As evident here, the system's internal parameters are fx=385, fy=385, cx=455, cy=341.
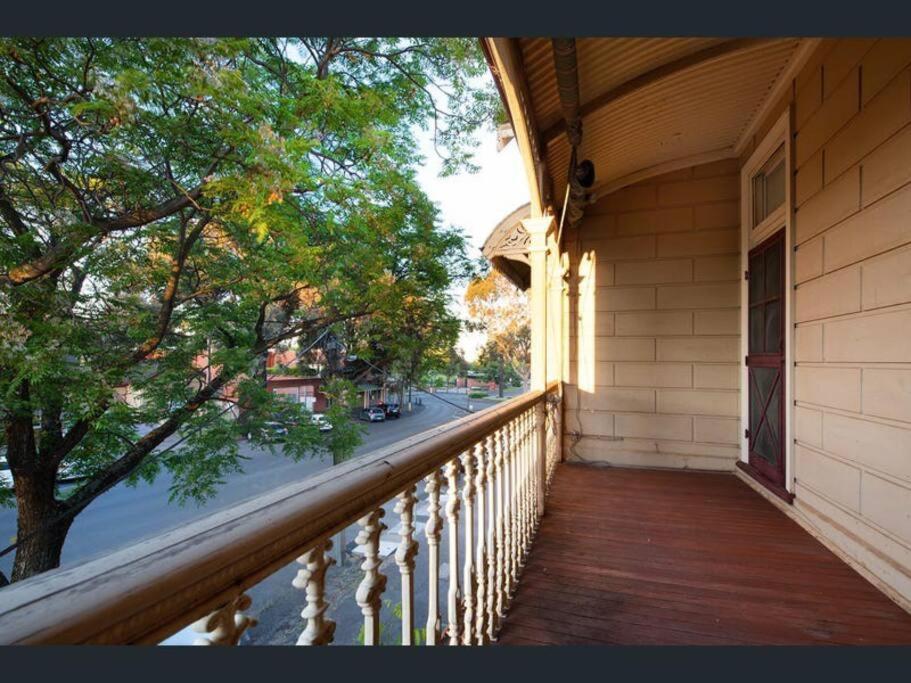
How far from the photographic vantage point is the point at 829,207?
2373 millimetres

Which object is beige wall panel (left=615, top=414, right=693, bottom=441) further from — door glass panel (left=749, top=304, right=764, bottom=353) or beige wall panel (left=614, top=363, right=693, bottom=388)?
door glass panel (left=749, top=304, right=764, bottom=353)

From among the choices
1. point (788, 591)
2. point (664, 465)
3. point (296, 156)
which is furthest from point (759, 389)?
point (296, 156)

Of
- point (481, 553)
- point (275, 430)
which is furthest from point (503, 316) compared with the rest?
point (481, 553)

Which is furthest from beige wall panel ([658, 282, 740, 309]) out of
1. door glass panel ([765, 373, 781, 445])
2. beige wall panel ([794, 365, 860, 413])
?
beige wall panel ([794, 365, 860, 413])

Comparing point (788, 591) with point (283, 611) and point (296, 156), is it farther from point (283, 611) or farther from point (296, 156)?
point (283, 611)

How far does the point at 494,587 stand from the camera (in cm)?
168

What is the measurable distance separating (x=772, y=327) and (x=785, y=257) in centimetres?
61

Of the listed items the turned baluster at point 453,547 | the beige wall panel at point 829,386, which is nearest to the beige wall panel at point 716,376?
the beige wall panel at point 829,386

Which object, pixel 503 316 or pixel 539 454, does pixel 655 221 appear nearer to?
pixel 539 454

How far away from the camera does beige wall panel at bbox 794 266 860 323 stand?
215 centimetres

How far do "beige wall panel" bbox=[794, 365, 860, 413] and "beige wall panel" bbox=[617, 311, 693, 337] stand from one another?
49.9 inches

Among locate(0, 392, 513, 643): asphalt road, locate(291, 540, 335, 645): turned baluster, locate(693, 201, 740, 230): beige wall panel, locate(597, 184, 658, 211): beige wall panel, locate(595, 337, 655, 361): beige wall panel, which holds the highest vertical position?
locate(597, 184, 658, 211): beige wall panel

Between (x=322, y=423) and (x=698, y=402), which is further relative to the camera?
(x=322, y=423)

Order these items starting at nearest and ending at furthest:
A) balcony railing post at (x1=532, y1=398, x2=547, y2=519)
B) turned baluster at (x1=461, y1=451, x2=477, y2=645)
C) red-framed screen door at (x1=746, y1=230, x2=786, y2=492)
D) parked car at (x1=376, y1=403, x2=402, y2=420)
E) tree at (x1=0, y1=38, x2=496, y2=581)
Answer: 1. turned baluster at (x1=461, y1=451, x2=477, y2=645)
2. balcony railing post at (x1=532, y1=398, x2=547, y2=519)
3. red-framed screen door at (x1=746, y1=230, x2=786, y2=492)
4. tree at (x1=0, y1=38, x2=496, y2=581)
5. parked car at (x1=376, y1=403, x2=402, y2=420)
